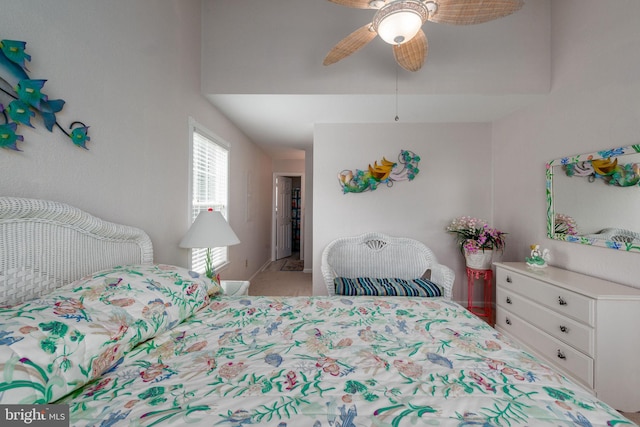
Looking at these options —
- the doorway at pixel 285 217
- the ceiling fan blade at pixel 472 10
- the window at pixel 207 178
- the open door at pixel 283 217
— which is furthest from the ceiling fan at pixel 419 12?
the open door at pixel 283 217

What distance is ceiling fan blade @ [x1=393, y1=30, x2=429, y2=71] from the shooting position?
162 cm

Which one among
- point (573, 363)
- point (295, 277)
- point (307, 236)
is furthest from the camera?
point (307, 236)

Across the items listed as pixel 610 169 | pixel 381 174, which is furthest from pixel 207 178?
pixel 610 169

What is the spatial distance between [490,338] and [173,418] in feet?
4.35

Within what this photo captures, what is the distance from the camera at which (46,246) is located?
110 cm

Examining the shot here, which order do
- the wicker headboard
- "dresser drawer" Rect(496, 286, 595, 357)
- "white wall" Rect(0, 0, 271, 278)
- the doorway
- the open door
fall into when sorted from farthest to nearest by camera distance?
1. the open door
2. the doorway
3. "dresser drawer" Rect(496, 286, 595, 357)
4. "white wall" Rect(0, 0, 271, 278)
5. the wicker headboard

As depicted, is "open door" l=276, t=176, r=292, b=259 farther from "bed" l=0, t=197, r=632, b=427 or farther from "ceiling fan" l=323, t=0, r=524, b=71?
"ceiling fan" l=323, t=0, r=524, b=71

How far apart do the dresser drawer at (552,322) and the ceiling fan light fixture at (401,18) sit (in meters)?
2.17

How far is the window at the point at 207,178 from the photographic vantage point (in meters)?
2.48

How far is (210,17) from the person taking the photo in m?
2.52

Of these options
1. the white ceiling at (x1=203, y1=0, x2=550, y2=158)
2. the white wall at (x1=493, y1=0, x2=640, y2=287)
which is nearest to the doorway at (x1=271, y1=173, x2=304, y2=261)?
the white ceiling at (x1=203, y1=0, x2=550, y2=158)

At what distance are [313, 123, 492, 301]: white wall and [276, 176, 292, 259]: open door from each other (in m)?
2.84

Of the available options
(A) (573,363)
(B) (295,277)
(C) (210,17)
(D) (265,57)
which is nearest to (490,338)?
(A) (573,363)

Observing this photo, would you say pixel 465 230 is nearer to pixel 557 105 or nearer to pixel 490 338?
pixel 557 105
